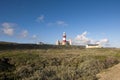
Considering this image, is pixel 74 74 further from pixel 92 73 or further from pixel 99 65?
pixel 99 65

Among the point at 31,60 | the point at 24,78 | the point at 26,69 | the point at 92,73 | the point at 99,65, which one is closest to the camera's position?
the point at 24,78

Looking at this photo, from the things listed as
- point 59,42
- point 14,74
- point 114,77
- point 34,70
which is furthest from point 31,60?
point 59,42

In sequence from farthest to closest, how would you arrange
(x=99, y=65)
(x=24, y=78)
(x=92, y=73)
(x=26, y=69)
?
(x=99, y=65) → (x=92, y=73) → (x=26, y=69) → (x=24, y=78)

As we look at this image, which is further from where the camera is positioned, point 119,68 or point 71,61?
point 71,61

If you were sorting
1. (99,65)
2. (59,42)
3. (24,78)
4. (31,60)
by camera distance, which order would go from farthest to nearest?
(59,42)
(99,65)
(31,60)
(24,78)

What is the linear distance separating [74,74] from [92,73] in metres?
2.71

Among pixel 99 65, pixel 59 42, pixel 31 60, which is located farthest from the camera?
pixel 59 42

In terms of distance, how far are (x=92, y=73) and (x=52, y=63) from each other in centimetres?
555

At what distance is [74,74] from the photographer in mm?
21062

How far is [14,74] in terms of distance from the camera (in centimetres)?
1911

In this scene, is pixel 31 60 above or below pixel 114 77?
above

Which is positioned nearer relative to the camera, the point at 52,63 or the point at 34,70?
the point at 34,70

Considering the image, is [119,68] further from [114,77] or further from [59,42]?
[59,42]

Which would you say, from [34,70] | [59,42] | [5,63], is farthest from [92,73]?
[59,42]
